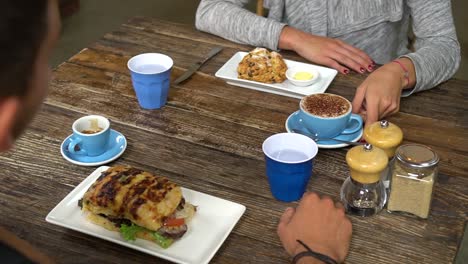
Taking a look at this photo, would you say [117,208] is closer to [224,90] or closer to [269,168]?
[269,168]

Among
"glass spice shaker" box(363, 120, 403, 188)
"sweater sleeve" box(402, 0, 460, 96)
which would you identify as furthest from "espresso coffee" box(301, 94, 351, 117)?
"sweater sleeve" box(402, 0, 460, 96)

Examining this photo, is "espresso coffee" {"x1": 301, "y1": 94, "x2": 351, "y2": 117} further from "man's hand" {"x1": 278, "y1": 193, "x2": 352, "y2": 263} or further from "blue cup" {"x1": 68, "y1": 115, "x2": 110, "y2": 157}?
"blue cup" {"x1": 68, "y1": 115, "x2": 110, "y2": 157}

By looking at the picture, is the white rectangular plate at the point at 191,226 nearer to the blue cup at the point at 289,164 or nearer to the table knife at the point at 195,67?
the blue cup at the point at 289,164

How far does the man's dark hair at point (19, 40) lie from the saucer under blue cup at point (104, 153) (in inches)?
23.8

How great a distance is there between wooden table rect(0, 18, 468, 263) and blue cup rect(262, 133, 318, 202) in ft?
0.13

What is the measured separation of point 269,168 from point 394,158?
9.9 inches

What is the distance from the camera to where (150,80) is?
1.50m

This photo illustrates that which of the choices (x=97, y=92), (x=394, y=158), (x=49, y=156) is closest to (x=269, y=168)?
(x=394, y=158)

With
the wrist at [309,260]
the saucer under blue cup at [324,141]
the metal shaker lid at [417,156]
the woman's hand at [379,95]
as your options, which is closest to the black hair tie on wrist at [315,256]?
the wrist at [309,260]

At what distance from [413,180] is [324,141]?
0.92 ft

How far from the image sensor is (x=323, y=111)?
4.57 feet

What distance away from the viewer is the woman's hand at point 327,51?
1.73m

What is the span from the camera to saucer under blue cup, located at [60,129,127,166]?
134 cm

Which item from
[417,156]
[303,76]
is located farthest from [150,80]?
[417,156]
